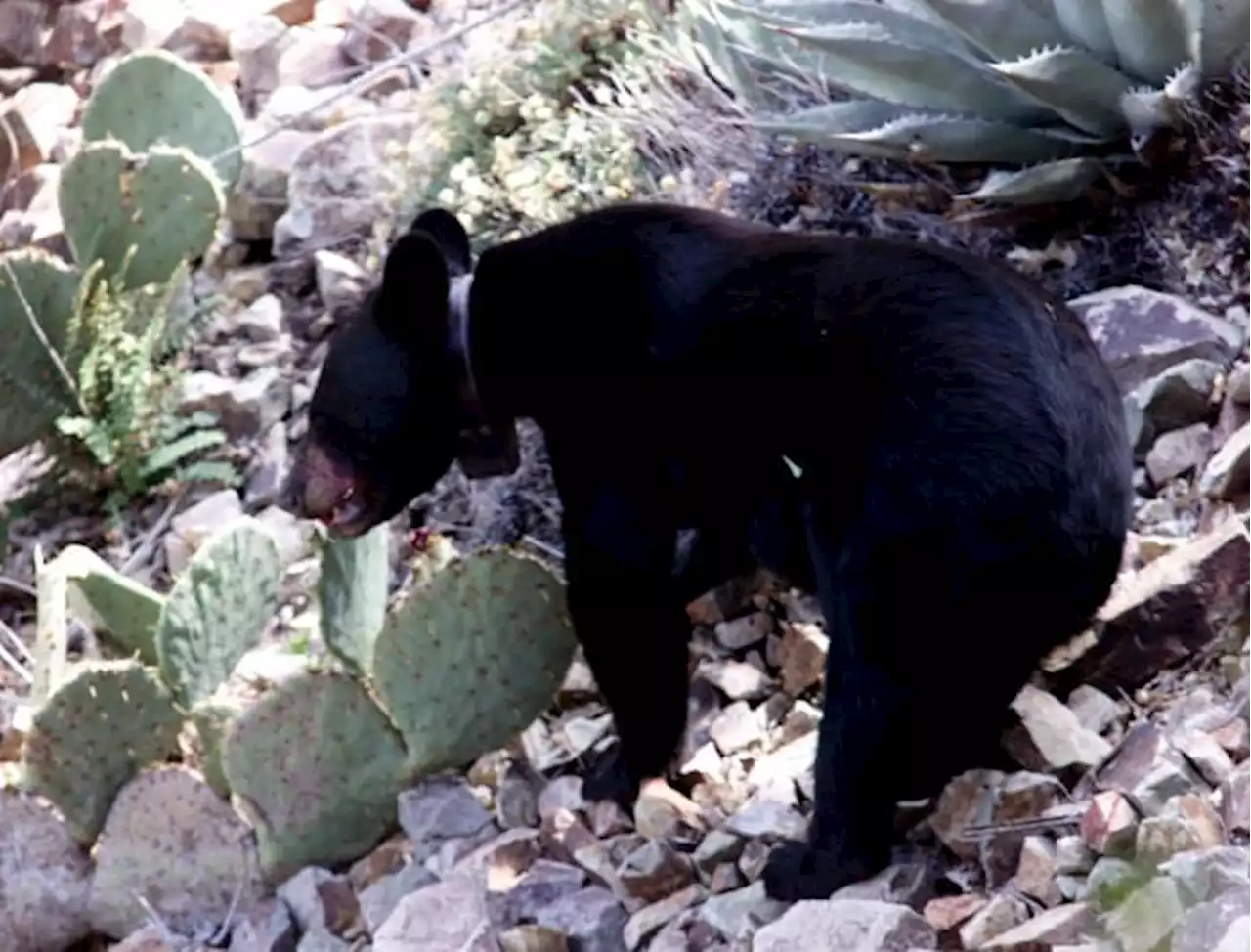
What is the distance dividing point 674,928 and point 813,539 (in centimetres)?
71

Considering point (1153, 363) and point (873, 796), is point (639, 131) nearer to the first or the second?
point (1153, 363)

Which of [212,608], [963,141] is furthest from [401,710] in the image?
[963,141]

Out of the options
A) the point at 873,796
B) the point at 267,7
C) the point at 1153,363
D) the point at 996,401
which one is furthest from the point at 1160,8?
the point at 267,7

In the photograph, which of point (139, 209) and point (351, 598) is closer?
point (351, 598)

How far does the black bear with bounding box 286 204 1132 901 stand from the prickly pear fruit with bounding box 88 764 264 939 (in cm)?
62

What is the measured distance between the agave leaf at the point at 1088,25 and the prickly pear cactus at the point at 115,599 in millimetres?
2429

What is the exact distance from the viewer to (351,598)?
4207 millimetres

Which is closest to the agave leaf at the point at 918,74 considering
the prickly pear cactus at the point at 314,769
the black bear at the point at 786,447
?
the black bear at the point at 786,447

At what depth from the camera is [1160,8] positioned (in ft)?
14.8

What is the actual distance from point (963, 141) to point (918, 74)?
202 mm

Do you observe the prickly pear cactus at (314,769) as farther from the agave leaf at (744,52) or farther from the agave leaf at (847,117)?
the agave leaf at (744,52)

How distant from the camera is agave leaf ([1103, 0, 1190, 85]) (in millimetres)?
4512

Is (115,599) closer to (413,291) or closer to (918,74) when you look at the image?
(413,291)

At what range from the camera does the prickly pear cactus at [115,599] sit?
4543mm
